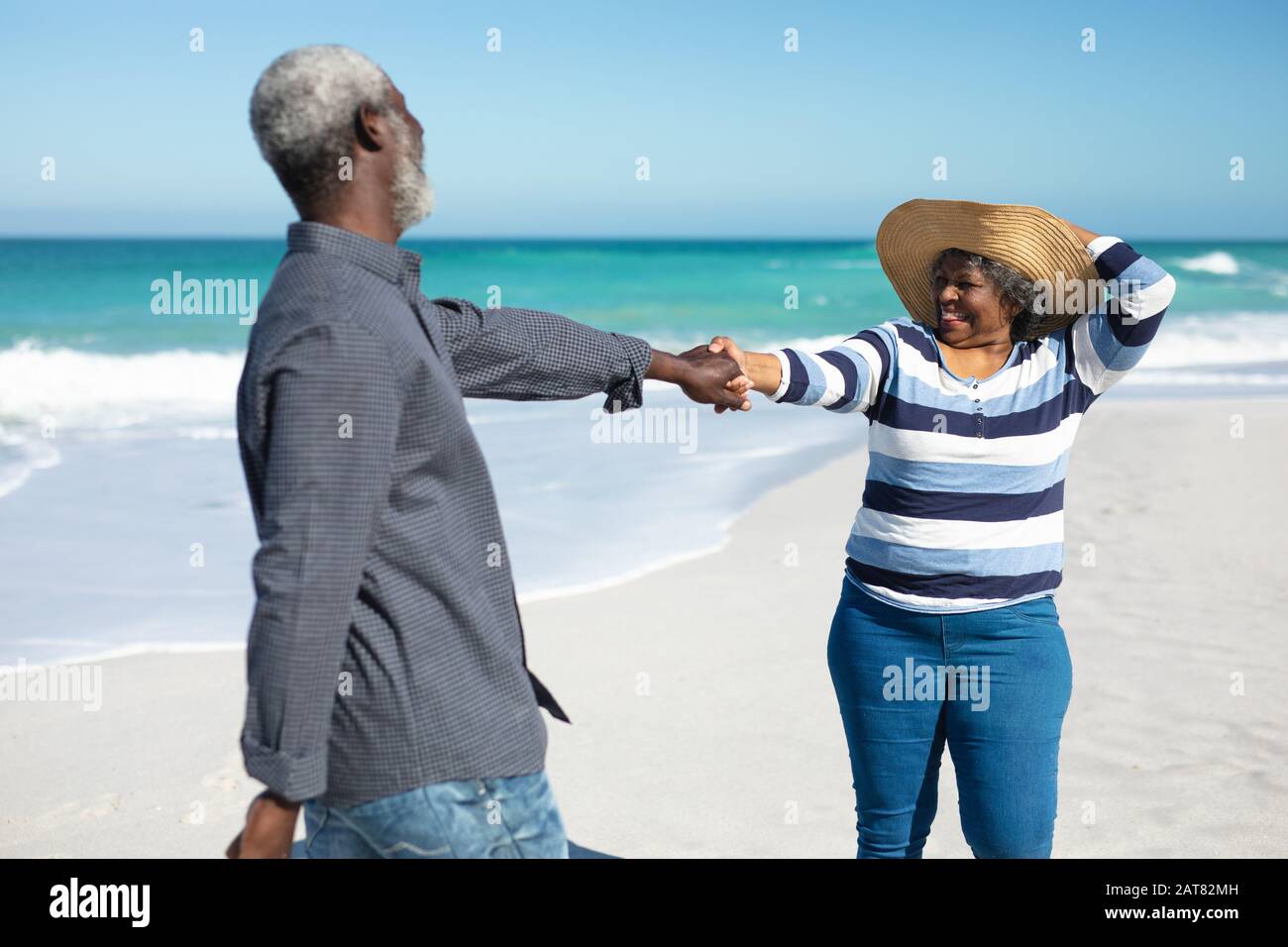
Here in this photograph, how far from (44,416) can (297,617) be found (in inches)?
512

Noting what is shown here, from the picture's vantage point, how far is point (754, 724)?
197 inches

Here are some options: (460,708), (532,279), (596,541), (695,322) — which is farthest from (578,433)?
(532,279)

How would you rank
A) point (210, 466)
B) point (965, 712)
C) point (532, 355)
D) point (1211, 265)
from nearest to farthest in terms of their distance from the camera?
point (532, 355) → point (965, 712) → point (210, 466) → point (1211, 265)

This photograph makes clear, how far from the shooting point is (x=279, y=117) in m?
1.76

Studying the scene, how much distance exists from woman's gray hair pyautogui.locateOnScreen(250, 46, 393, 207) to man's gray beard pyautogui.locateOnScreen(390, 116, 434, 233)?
0.18 feet

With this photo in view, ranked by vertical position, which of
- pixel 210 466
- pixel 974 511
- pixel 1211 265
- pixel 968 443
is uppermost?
pixel 1211 265

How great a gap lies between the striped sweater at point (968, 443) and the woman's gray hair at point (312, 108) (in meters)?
1.39

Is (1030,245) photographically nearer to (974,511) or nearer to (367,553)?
(974,511)

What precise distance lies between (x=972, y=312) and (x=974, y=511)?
51 cm

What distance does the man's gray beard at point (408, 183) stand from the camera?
186 centimetres

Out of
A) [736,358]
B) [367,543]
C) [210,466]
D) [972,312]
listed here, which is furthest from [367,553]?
[210,466]

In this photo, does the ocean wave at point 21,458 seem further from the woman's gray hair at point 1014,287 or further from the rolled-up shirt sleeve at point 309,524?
the rolled-up shirt sleeve at point 309,524

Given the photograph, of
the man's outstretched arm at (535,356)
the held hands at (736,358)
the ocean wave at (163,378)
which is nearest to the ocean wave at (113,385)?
the ocean wave at (163,378)
